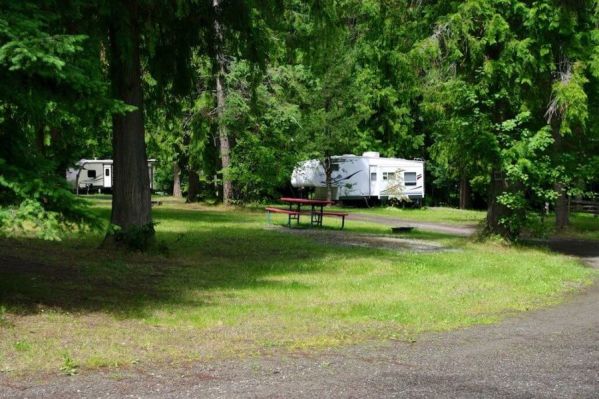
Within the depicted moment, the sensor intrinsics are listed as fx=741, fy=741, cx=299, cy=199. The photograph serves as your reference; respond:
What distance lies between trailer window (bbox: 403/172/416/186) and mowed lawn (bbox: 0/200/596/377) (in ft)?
73.7

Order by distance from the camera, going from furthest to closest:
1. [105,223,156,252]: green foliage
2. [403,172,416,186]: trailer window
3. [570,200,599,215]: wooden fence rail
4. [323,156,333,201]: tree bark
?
[403,172,416,186]: trailer window < [323,156,333,201]: tree bark < [570,200,599,215]: wooden fence rail < [105,223,156,252]: green foliage

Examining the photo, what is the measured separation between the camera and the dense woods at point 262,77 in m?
7.24

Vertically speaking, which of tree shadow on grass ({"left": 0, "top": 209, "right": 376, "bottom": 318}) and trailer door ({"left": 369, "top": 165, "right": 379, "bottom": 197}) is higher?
trailer door ({"left": 369, "top": 165, "right": 379, "bottom": 197})

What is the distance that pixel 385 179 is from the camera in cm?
3906

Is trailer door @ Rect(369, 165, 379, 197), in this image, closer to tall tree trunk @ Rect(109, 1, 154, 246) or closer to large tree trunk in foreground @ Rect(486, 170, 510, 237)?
large tree trunk in foreground @ Rect(486, 170, 510, 237)

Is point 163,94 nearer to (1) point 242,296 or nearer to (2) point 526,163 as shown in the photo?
(1) point 242,296

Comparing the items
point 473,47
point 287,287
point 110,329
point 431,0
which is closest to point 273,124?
point 431,0

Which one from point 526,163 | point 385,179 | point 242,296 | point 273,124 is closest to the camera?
point 242,296

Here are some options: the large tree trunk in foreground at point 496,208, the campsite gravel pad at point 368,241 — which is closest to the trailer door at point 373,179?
the campsite gravel pad at point 368,241

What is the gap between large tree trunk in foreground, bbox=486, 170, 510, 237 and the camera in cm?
1825

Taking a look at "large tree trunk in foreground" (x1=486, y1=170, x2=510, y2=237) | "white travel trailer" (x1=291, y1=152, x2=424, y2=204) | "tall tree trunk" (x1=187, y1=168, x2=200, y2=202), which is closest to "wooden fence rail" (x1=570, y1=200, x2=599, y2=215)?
"white travel trailer" (x1=291, y1=152, x2=424, y2=204)

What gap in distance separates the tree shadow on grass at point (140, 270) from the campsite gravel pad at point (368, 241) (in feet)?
3.39

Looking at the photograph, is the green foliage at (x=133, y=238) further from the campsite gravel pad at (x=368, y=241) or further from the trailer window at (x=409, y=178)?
the trailer window at (x=409, y=178)

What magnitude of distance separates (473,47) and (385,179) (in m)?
22.2
